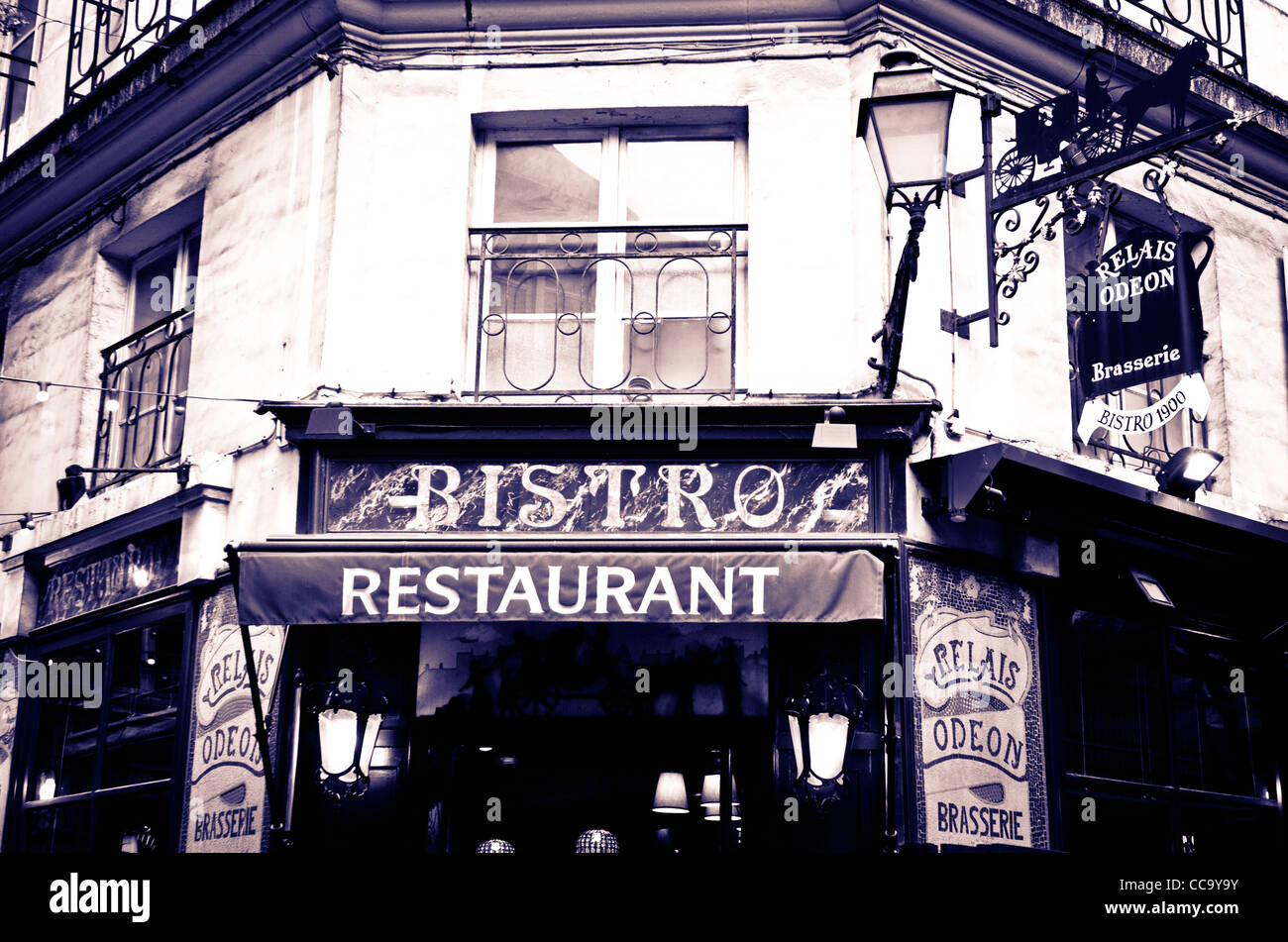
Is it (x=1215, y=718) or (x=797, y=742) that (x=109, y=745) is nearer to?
(x=797, y=742)

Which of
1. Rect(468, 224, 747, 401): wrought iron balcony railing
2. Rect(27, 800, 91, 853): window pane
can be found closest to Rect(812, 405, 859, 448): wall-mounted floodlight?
Rect(468, 224, 747, 401): wrought iron balcony railing

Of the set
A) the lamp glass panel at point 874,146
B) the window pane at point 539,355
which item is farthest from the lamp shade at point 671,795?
the lamp glass panel at point 874,146

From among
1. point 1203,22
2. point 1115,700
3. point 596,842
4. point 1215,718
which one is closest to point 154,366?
point 596,842

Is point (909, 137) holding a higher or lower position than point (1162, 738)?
higher

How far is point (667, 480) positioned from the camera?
7.79 m

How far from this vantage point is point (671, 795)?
25.5 ft

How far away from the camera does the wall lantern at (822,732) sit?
7242 mm

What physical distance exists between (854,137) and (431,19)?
90.4 inches

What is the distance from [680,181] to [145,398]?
3.34 m

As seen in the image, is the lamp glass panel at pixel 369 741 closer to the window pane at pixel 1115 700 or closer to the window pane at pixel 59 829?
the window pane at pixel 59 829

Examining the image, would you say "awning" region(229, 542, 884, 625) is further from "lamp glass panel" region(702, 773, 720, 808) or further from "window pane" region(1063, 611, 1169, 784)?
"window pane" region(1063, 611, 1169, 784)

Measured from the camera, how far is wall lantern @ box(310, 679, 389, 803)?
745cm

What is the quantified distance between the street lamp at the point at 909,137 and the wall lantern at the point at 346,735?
9.97 feet
